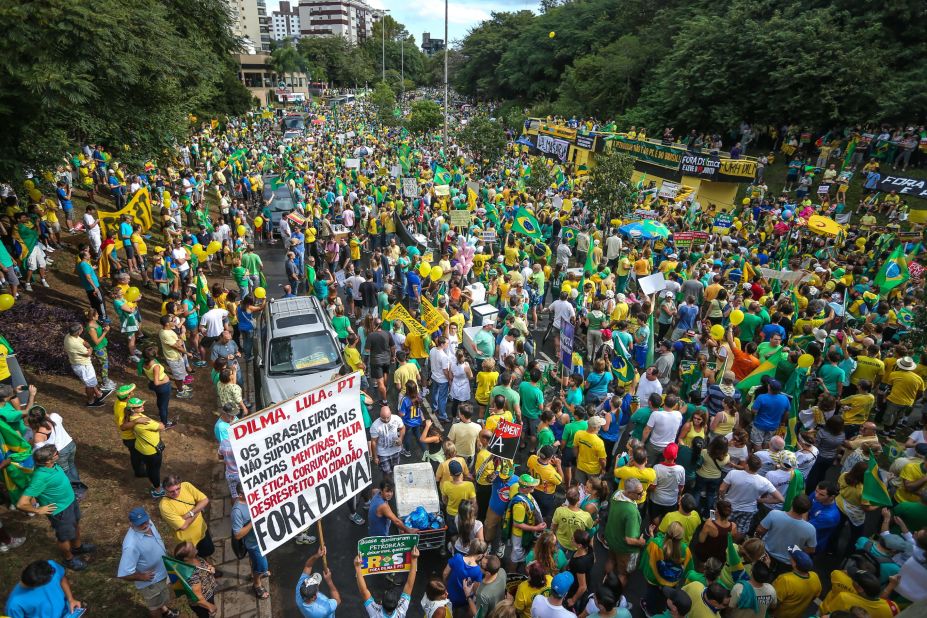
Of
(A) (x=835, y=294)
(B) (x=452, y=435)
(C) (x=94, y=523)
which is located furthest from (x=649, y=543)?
(A) (x=835, y=294)

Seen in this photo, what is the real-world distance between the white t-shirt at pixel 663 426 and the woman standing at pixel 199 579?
525 centimetres

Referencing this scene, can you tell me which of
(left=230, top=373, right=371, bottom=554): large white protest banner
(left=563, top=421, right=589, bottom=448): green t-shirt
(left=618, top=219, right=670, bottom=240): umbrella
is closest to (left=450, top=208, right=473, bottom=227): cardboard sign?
(left=618, top=219, right=670, bottom=240): umbrella

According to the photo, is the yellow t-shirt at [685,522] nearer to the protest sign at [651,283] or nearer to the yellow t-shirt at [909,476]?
the yellow t-shirt at [909,476]

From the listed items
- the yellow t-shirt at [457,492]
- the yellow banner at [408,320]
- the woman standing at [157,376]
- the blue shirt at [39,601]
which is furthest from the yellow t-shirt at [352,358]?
the blue shirt at [39,601]

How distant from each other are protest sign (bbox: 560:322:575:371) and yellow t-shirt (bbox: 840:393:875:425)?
3.98 m

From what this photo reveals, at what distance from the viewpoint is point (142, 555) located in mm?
5070

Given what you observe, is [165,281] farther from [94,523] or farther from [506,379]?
[506,379]

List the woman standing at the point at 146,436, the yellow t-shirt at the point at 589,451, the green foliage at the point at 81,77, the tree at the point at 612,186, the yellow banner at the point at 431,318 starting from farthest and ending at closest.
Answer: the tree at the point at 612,186
the yellow banner at the point at 431,318
the green foliage at the point at 81,77
the woman standing at the point at 146,436
the yellow t-shirt at the point at 589,451

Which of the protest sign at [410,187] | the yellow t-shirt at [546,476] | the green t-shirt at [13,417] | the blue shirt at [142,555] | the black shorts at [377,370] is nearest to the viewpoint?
the blue shirt at [142,555]

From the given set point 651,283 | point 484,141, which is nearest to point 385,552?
point 651,283

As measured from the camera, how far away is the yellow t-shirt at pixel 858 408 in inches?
297

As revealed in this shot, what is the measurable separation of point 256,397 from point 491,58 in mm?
73048

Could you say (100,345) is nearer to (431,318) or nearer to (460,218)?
(431,318)

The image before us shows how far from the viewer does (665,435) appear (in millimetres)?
6883
